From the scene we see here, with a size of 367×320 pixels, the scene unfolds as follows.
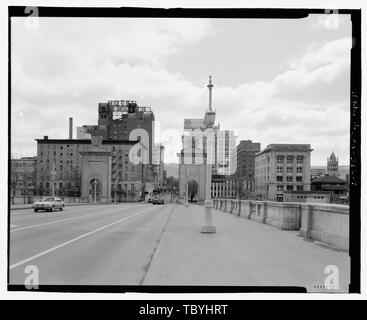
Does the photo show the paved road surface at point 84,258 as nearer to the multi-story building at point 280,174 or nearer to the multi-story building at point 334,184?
the multi-story building at point 334,184

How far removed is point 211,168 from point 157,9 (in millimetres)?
7629

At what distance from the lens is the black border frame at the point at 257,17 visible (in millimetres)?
4637

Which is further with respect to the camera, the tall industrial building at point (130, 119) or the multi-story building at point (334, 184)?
the multi-story building at point (334, 184)

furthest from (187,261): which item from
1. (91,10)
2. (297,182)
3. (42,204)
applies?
(42,204)

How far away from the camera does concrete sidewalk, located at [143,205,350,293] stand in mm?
6289

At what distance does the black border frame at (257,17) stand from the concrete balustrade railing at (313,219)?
15.6 feet

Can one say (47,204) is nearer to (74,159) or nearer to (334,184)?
(74,159)

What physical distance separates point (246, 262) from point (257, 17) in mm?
5045

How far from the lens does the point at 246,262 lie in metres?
8.05

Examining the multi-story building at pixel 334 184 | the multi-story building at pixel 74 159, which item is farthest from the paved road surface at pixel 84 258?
the multi-story building at pixel 334 184

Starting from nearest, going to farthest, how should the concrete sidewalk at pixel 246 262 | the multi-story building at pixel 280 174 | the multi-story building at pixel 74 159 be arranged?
the concrete sidewalk at pixel 246 262 → the multi-story building at pixel 74 159 → the multi-story building at pixel 280 174

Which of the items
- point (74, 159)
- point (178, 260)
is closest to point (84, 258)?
point (178, 260)

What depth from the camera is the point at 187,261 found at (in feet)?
27.0
